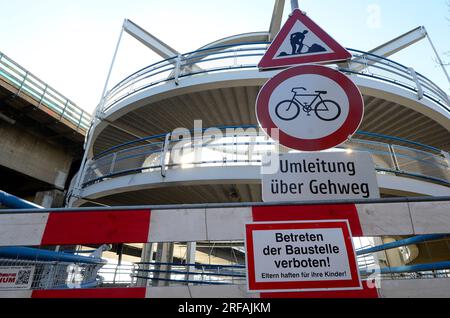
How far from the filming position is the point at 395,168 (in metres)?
5.50

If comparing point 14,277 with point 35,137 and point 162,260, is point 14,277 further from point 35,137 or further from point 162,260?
point 35,137

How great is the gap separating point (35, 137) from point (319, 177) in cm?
1451

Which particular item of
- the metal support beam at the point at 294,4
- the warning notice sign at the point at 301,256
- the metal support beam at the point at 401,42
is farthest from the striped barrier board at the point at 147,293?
the metal support beam at the point at 401,42

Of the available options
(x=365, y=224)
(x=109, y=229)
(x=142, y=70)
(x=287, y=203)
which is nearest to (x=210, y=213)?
(x=287, y=203)

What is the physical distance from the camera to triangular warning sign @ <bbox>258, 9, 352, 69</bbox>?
190 cm

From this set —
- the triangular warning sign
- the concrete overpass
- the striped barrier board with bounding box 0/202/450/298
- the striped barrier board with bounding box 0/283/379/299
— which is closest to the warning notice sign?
the striped barrier board with bounding box 0/202/450/298

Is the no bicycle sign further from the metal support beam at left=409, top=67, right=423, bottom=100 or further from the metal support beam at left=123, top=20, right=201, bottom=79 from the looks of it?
the metal support beam at left=123, top=20, right=201, bottom=79

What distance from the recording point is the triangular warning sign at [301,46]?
6.24 ft

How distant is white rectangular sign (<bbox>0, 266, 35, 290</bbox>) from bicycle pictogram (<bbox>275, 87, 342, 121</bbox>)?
1988 millimetres

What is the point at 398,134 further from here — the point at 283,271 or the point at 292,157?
the point at 283,271

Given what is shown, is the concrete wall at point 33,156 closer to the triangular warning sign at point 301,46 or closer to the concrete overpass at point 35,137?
the concrete overpass at point 35,137

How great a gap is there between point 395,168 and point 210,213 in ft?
18.6

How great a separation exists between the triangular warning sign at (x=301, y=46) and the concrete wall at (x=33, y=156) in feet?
A: 42.4
